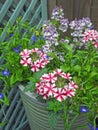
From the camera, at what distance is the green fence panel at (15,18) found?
6.09ft

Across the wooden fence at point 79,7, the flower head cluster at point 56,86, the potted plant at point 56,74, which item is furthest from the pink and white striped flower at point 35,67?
the wooden fence at point 79,7

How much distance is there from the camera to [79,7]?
208 cm

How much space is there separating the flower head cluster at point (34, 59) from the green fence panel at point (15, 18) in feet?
0.92

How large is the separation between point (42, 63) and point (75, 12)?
2.24 feet

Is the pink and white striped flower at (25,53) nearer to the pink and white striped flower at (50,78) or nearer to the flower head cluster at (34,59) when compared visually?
the flower head cluster at (34,59)

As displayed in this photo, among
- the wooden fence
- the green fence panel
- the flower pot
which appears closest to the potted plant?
the flower pot

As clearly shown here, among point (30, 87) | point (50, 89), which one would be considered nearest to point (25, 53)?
point (30, 87)

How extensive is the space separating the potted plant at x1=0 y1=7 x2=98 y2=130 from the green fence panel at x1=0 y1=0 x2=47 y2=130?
110 mm

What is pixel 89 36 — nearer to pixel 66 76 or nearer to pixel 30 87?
pixel 66 76

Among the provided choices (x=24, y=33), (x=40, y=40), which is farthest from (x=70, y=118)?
(x=24, y=33)

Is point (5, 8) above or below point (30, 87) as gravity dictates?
above

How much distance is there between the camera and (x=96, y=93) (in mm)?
1523

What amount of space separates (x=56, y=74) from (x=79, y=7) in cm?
78

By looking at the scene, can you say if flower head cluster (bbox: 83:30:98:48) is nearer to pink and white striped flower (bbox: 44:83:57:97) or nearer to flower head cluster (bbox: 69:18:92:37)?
flower head cluster (bbox: 69:18:92:37)
